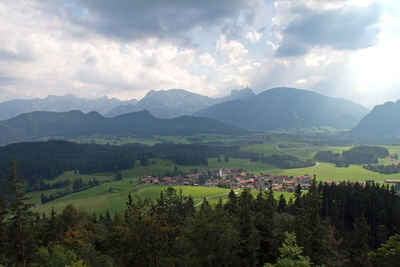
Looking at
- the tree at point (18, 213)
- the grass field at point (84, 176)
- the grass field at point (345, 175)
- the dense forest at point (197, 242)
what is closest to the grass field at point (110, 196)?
the grass field at point (84, 176)

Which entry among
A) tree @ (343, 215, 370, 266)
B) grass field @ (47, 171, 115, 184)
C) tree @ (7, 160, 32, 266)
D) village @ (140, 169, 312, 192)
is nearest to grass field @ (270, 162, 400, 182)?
village @ (140, 169, 312, 192)

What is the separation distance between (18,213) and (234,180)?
127670mm

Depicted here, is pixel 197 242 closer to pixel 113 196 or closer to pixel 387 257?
pixel 387 257

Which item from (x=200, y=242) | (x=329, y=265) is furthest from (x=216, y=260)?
(x=329, y=265)

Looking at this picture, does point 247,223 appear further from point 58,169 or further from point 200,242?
point 58,169

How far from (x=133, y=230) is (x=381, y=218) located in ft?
185

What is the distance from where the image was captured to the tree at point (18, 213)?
30359 mm

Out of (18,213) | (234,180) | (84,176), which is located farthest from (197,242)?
(84,176)

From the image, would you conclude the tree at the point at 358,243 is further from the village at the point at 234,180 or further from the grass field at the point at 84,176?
the grass field at the point at 84,176

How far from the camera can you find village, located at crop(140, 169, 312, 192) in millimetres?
134250

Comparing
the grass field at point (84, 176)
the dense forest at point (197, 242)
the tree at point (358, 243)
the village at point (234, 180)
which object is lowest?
the grass field at point (84, 176)

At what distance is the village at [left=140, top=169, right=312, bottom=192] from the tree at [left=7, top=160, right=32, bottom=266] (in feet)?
345

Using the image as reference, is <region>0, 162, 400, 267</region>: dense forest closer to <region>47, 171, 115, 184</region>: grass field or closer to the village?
the village

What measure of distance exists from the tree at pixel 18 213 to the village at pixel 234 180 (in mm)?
105194
